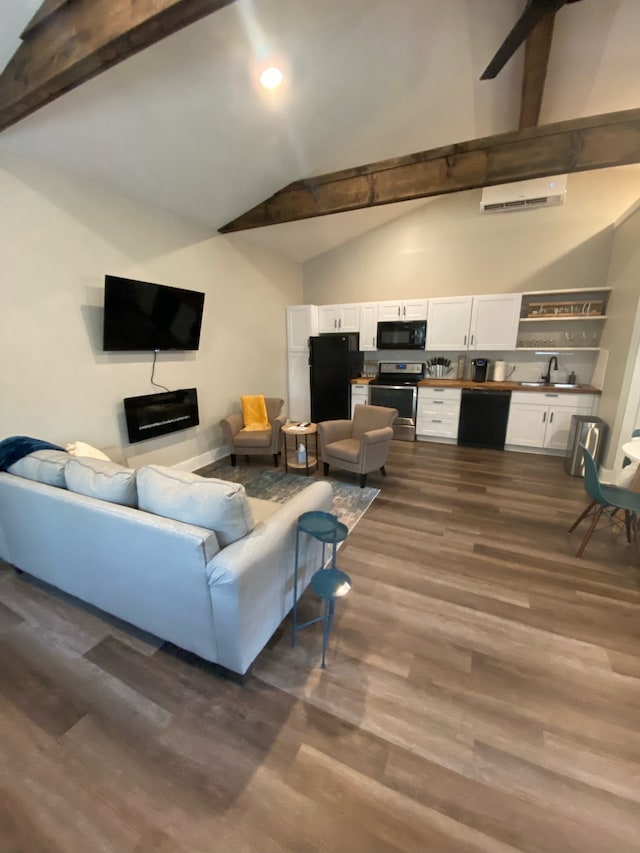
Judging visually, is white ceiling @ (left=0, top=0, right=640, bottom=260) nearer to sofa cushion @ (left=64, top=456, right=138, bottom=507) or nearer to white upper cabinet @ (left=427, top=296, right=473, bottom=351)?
white upper cabinet @ (left=427, top=296, right=473, bottom=351)

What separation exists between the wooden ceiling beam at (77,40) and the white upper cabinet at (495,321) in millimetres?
4181

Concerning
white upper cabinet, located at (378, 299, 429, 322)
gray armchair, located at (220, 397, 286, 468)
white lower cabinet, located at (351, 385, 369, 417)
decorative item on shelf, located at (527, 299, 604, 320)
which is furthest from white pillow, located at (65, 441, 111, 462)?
decorative item on shelf, located at (527, 299, 604, 320)

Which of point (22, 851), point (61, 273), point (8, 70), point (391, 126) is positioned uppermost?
point (391, 126)

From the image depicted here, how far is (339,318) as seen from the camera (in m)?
5.52

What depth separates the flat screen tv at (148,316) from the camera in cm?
291

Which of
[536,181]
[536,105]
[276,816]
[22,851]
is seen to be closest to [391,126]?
[536,105]

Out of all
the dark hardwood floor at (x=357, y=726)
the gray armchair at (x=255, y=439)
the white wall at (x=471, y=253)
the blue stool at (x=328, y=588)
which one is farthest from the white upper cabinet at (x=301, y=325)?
the blue stool at (x=328, y=588)

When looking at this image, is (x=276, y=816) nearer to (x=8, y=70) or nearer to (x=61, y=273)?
(x=61, y=273)

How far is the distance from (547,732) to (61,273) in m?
4.07

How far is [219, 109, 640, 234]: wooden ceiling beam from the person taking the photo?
277cm

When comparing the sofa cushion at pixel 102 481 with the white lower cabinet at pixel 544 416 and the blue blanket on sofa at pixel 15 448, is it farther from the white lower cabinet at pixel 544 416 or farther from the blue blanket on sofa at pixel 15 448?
the white lower cabinet at pixel 544 416

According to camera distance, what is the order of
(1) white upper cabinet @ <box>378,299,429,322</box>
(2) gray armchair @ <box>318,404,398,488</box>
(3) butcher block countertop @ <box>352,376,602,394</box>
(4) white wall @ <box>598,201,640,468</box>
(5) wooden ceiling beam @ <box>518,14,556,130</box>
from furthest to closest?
(1) white upper cabinet @ <box>378,299,429,322</box>
(3) butcher block countertop @ <box>352,376,602,394</box>
(2) gray armchair @ <box>318,404,398,488</box>
(4) white wall @ <box>598,201,640,468</box>
(5) wooden ceiling beam @ <box>518,14,556,130</box>

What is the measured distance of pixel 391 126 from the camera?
10.2 feet

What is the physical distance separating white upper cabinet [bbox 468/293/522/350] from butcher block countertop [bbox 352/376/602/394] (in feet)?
1.67
